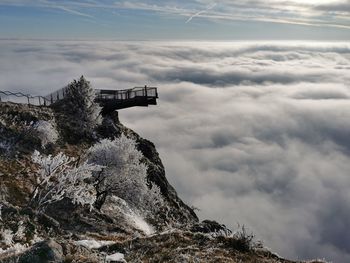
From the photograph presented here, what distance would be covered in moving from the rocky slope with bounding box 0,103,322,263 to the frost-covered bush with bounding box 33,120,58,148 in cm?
60

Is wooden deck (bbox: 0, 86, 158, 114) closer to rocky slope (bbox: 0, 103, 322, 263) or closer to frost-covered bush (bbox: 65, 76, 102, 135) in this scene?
rocky slope (bbox: 0, 103, 322, 263)

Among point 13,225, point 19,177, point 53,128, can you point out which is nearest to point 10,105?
point 53,128

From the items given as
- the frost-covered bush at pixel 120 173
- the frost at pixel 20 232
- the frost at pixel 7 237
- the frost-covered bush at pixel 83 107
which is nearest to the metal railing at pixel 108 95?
the frost-covered bush at pixel 83 107

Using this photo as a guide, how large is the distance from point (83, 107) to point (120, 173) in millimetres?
22565

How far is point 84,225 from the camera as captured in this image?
36.4 m

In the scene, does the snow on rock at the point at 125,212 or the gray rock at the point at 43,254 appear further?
the snow on rock at the point at 125,212

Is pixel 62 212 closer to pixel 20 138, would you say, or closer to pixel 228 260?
pixel 20 138

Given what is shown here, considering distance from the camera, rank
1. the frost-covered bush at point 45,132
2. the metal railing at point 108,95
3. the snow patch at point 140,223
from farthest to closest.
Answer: the metal railing at point 108,95, the frost-covered bush at point 45,132, the snow patch at point 140,223

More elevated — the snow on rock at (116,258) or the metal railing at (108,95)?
the snow on rock at (116,258)

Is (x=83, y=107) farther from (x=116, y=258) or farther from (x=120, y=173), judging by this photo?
(x=116, y=258)

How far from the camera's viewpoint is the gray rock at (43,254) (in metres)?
11.7

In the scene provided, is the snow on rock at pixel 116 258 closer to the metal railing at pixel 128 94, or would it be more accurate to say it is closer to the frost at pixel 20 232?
the frost at pixel 20 232

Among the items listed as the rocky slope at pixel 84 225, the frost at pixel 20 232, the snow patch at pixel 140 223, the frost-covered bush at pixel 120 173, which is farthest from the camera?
the frost-covered bush at pixel 120 173

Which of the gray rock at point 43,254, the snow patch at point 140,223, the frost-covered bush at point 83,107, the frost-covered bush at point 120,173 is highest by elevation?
the gray rock at point 43,254
